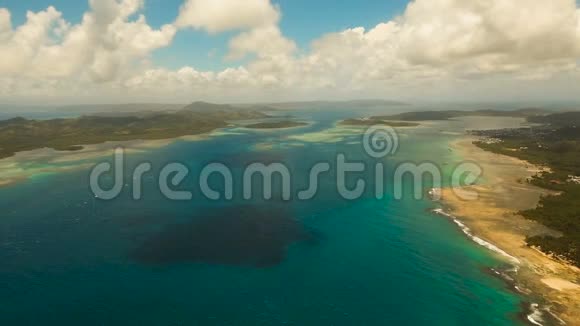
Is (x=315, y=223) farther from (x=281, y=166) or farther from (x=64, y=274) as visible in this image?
(x=281, y=166)

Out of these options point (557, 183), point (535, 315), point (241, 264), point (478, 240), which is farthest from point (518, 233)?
point (241, 264)

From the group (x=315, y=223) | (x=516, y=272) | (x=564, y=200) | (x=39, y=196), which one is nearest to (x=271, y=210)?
(x=315, y=223)

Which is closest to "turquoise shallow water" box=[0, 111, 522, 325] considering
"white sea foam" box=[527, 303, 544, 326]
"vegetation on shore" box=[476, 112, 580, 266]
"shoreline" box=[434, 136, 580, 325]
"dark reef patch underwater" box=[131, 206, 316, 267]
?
"dark reef patch underwater" box=[131, 206, 316, 267]

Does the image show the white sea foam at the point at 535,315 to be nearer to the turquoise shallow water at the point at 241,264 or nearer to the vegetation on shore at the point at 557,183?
the turquoise shallow water at the point at 241,264

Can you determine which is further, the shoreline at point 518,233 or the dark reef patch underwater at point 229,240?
the dark reef patch underwater at point 229,240

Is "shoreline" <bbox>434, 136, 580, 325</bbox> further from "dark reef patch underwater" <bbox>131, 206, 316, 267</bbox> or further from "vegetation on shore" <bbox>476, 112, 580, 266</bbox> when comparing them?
"dark reef patch underwater" <bbox>131, 206, 316, 267</bbox>

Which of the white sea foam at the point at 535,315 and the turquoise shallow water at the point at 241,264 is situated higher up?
the turquoise shallow water at the point at 241,264

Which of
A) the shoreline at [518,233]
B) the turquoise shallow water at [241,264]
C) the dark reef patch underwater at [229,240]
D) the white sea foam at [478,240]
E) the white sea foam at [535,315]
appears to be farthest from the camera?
the dark reef patch underwater at [229,240]

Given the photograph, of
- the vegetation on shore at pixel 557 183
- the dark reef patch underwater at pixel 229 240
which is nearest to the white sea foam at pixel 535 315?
the vegetation on shore at pixel 557 183
